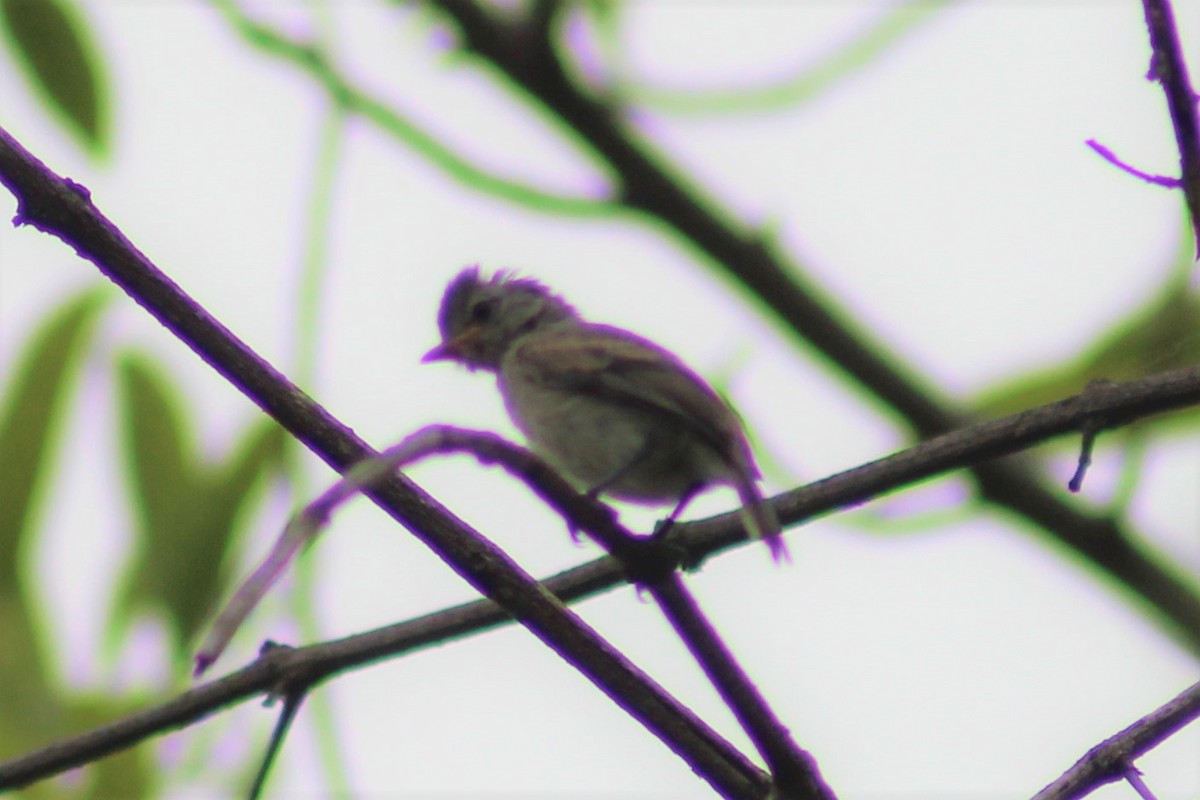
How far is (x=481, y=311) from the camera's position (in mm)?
6074

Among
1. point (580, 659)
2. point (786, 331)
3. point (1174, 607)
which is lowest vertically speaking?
point (580, 659)

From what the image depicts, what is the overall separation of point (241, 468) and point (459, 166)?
1.37 m

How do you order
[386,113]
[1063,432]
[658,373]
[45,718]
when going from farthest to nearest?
[386,113] → [658,373] → [45,718] → [1063,432]

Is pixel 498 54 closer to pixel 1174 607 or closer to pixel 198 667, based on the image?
pixel 1174 607

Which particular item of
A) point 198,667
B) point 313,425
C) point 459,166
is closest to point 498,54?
point 459,166

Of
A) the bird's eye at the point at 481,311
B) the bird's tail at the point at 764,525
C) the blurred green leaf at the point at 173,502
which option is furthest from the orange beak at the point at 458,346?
the bird's tail at the point at 764,525

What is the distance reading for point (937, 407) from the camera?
4.67 meters

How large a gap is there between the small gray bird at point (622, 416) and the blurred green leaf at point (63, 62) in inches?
55.2

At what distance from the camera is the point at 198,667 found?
67.2 inches

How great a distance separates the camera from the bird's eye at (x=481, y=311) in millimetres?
6055

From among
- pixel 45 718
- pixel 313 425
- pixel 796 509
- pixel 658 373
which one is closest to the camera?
pixel 313 425

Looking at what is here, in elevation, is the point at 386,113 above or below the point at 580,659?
above

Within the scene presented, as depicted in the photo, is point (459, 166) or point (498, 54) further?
point (459, 166)

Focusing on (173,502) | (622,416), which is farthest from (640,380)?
(173,502)
